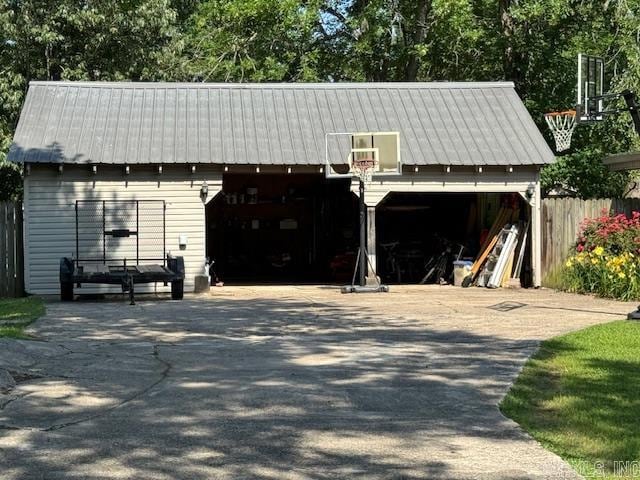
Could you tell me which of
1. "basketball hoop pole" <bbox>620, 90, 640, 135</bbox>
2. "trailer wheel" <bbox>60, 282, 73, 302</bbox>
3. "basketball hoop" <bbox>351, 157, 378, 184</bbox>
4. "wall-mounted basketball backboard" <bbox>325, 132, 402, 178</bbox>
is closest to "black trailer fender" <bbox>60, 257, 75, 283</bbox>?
"trailer wheel" <bbox>60, 282, 73, 302</bbox>

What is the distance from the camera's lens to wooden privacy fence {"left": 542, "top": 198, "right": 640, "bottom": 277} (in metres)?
18.6

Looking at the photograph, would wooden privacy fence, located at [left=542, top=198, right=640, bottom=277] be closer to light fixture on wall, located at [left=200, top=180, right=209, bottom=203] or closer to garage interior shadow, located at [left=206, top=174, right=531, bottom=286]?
garage interior shadow, located at [left=206, top=174, right=531, bottom=286]

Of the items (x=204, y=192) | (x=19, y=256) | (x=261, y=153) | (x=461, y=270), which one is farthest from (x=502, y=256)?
(x=19, y=256)

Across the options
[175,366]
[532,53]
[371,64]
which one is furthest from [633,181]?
[175,366]

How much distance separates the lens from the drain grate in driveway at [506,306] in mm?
14942

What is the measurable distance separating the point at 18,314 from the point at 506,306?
7.89 meters

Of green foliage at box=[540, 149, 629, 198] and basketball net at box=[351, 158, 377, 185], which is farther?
green foliage at box=[540, 149, 629, 198]

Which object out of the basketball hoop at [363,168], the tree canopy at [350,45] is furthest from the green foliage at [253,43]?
the basketball hoop at [363,168]

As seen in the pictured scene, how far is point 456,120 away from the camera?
69.5ft

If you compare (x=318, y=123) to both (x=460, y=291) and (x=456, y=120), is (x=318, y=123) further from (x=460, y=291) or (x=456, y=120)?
(x=460, y=291)

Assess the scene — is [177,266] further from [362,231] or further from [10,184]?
[10,184]

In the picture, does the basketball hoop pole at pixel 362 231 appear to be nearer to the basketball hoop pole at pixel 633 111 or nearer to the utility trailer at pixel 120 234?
the utility trailer at pixel 120 234

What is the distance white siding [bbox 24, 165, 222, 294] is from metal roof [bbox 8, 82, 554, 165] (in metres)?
0.43

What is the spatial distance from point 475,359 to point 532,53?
63.5 feet
